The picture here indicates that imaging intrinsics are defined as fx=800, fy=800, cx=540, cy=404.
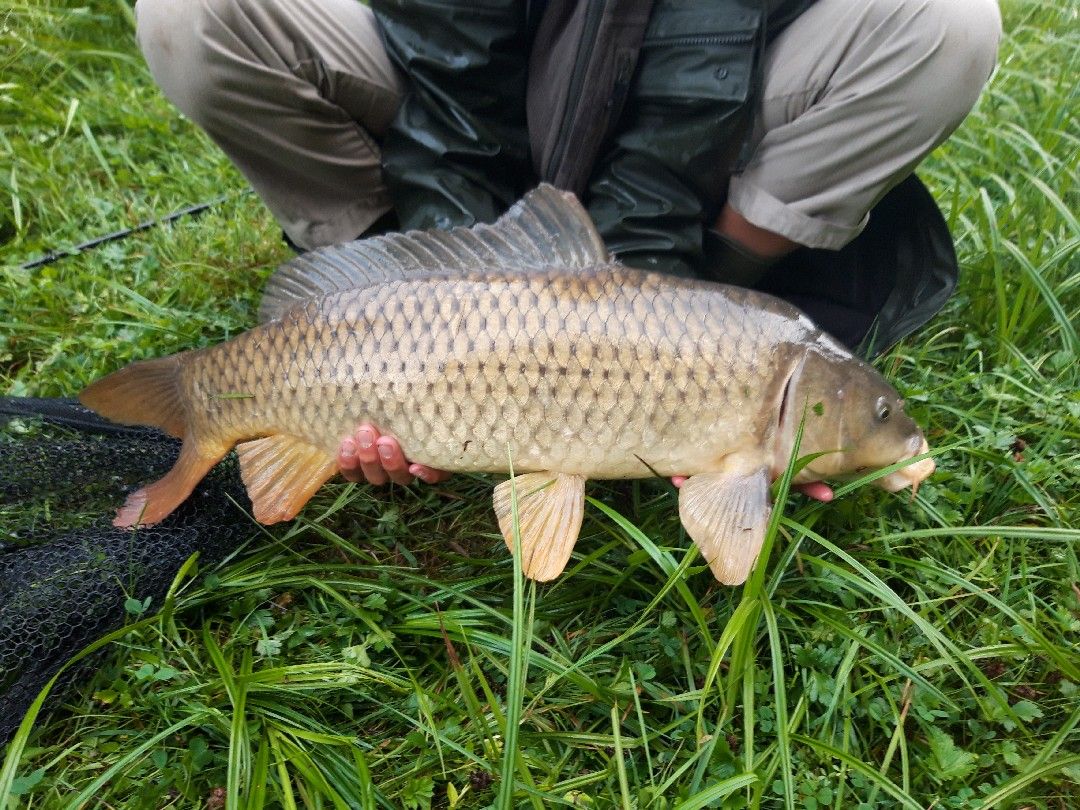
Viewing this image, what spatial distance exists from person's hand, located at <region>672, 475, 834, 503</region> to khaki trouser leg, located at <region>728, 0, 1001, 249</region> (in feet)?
2.17

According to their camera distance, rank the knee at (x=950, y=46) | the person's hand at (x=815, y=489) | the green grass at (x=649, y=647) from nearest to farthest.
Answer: the green grass at (x=649, y=647) → the person's hand at (x=815, y=489) → the knee at (x=950, y=46)

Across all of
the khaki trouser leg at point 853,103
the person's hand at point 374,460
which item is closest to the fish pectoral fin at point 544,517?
the person's hand at point 374,460

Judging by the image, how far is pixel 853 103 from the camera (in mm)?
1812

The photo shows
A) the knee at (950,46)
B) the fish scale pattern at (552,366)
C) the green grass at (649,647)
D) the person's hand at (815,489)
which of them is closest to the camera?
the green grass at (649,647)

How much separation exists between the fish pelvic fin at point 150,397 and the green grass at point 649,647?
0.33m

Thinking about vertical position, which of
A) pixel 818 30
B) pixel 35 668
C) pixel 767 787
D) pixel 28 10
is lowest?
pixel 767 787

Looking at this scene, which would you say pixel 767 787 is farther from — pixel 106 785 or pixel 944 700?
pixel 106 785

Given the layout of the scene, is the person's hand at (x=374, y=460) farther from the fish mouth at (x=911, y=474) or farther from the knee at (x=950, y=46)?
the knee at (x=950, y=46)

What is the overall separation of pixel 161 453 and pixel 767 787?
1439 millimetres

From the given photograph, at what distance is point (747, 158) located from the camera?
1971 millimetres

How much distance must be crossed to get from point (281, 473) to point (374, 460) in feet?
0.67

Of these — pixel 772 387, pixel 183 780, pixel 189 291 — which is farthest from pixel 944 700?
pixel 189 291

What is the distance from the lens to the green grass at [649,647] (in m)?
1.34

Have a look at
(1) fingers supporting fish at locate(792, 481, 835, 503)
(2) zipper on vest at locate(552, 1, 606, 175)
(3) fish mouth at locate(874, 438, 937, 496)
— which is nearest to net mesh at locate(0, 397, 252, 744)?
(2) zipper on vest at locate(552, 1, 606, 175)
